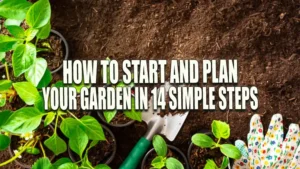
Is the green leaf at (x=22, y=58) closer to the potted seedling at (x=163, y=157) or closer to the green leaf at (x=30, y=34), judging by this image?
the green leaf at (x=30, y=34)

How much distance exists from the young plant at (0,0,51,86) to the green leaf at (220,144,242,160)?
1.96 ft

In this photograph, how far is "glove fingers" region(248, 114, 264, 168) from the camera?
1.69m

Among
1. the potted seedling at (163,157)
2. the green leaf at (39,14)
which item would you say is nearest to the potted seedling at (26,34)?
the green leaf at (39,14)

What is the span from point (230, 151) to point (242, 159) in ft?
0.69

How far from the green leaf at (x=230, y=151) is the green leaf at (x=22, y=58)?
64 centimetres

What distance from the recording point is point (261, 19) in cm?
173

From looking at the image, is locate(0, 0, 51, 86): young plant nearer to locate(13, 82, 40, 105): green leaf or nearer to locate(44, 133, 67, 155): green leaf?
locate(13, 82, 40, 105): green leaf

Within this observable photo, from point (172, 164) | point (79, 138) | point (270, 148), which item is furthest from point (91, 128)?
point (270, 148)

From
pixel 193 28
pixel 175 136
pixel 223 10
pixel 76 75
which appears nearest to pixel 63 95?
pixel 76 75

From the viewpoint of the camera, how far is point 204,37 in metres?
1.73

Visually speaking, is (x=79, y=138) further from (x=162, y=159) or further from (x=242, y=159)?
(x=242, y=159)

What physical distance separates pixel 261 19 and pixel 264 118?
0.35 meters

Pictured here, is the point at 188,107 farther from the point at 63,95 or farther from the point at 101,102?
the point at 63,95

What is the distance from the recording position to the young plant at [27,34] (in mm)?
1312
